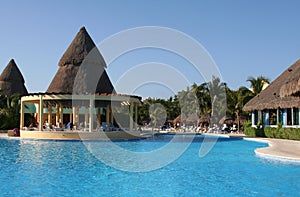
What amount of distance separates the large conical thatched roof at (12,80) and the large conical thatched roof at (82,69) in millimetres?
10814

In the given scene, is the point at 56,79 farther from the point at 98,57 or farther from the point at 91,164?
the point at 91,164

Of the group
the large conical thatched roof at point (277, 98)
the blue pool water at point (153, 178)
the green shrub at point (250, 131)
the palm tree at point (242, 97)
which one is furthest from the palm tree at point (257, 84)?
the blue pool water at point (153, 178)

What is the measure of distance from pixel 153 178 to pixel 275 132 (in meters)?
14.2

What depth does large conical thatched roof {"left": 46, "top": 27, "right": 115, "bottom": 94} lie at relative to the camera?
93.5ft

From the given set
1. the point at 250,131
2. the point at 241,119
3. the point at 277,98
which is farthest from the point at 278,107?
the point at 241,119

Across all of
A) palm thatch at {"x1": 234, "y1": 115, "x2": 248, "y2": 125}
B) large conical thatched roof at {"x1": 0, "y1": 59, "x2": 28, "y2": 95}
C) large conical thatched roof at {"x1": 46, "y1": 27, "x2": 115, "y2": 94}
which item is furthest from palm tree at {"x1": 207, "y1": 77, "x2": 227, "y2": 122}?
large conical thatched roof at {"x1": 0, "y1": 59, "x2": 28, "y2": 95}

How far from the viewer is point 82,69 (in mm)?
28641

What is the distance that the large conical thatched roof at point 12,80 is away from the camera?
125 ft

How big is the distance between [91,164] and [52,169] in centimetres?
139

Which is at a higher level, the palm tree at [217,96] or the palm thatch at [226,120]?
the palm tree at [217,96]

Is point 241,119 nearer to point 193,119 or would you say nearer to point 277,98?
point 193,119

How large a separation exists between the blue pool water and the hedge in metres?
8.38

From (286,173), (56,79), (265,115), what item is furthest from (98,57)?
(286,173)

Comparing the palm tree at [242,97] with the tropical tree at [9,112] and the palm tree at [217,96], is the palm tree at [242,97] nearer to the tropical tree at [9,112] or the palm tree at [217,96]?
the palm tree at [217,96]
